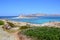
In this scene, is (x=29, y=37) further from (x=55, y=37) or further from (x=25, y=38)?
(x=55, y=37)

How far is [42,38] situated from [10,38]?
12.0 ft

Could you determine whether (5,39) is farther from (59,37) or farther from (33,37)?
(59,37)

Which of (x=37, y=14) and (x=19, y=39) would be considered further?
(x=37, y=14)

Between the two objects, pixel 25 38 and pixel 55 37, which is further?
pixel 25 38

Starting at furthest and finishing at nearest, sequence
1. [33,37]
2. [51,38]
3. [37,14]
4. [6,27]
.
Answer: [37,14]
[6,27]
[33,37]
[51,38]

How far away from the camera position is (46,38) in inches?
437

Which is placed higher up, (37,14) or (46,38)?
(46,38)

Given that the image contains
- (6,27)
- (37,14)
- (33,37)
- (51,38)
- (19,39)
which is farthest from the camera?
(37,14)

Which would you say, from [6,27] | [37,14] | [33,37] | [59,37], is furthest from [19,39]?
[37,14]

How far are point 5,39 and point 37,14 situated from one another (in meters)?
133

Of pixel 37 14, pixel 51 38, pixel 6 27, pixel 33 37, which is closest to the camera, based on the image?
pixel 51 38

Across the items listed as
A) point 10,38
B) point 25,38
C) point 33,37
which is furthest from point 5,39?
point 33,37

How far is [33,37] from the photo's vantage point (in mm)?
11961

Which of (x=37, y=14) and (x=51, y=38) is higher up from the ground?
(x=51, y=38)
